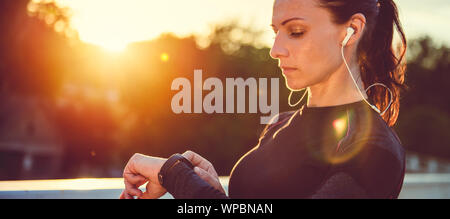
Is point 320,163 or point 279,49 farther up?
point 279,49

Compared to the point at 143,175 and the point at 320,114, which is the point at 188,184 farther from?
the point at 320,114

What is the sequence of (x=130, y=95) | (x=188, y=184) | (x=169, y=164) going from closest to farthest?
(x=188, y=184), (x=169, y=164), (x=130, y=95)

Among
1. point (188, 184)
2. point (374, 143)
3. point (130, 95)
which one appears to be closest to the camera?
point (374, 143)

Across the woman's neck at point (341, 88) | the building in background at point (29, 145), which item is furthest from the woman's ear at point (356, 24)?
the building in background at point (29, 145)

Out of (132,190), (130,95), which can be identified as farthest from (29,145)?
(132,190)

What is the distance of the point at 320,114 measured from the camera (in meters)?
2.20

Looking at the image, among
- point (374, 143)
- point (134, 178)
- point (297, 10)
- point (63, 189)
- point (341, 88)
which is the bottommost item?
point (63, 189)

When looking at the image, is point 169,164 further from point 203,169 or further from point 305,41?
point 305,41

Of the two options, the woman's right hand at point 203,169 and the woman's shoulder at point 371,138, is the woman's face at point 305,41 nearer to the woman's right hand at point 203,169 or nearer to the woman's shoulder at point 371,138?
the woman's shoulder at point 371,138

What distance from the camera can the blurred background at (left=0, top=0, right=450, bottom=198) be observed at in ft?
120

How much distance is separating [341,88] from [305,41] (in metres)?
0.26

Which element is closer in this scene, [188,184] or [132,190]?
[188,184]

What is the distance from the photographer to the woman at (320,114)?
1.83 m
